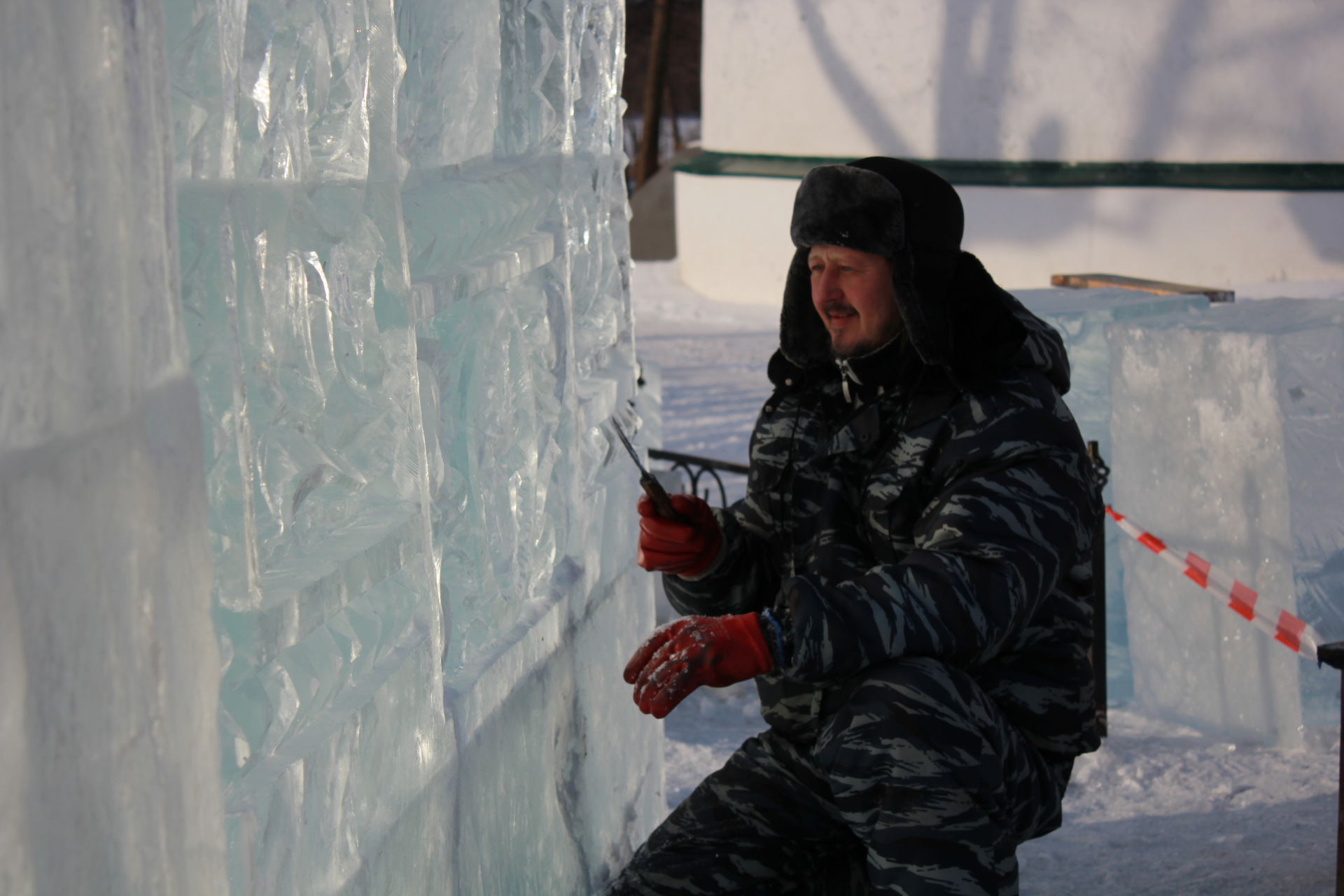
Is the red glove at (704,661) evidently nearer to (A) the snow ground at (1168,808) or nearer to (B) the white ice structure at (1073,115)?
(A) the snow ground at (1168,808)

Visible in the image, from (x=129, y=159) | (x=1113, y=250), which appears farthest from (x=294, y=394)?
(x=1113, y=250)

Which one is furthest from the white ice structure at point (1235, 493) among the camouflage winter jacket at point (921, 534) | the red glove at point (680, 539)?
the red glove at point (680, 539)

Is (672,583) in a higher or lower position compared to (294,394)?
lower

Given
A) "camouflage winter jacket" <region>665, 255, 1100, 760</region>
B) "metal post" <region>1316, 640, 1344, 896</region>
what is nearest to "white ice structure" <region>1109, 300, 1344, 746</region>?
"metal post" <region>1316, 640, 1344, 896</region>

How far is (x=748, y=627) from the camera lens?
5.64ft

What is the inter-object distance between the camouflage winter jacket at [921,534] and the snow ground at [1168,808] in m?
0.99

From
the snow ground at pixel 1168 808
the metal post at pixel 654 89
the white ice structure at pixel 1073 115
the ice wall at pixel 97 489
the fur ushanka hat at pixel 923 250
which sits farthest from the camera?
the metal post at pixel 654 89

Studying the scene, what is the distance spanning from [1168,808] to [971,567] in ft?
5.52

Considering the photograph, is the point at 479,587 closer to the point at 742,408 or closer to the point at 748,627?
the point at 748,627

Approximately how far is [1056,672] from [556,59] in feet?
3.74

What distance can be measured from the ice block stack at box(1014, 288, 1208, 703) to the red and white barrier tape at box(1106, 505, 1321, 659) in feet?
1.08

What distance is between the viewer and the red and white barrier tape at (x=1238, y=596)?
2771 mm

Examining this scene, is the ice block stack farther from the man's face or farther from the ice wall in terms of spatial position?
the ice wall

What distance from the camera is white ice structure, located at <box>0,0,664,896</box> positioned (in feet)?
Answer: 2.86
